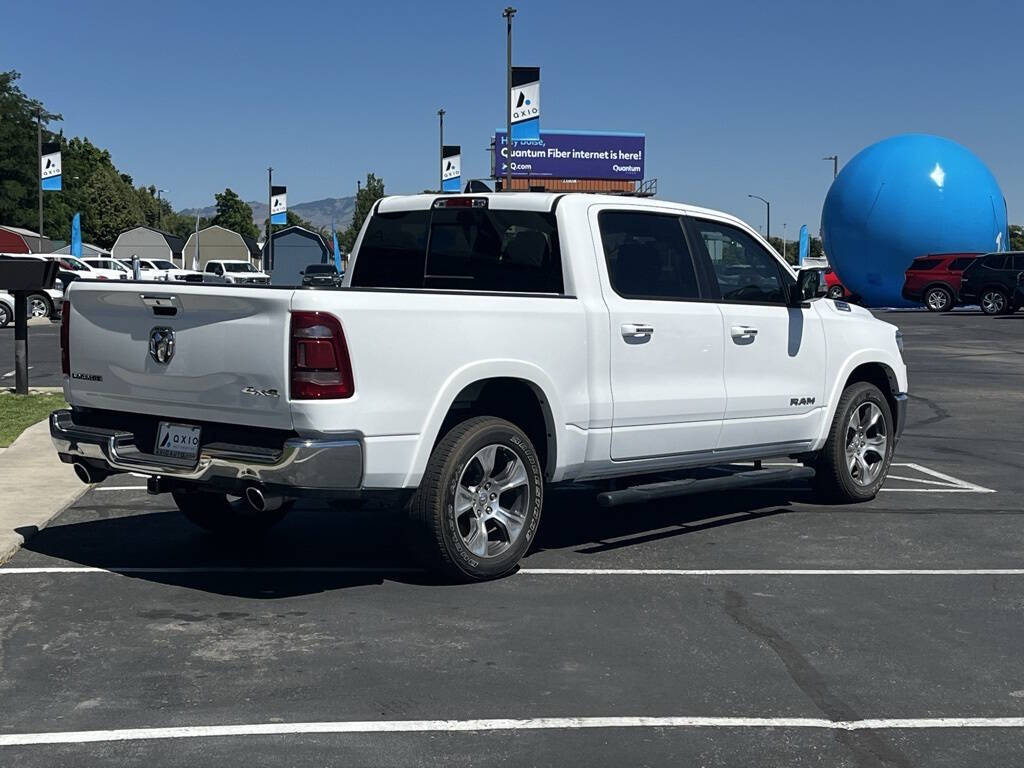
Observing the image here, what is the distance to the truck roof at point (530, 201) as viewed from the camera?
7.50 m

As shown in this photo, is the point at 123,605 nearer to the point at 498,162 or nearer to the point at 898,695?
the point at 898,695

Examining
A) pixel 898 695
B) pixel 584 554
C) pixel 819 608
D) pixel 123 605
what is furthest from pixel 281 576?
pixel 898 695

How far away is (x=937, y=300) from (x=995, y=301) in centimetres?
350

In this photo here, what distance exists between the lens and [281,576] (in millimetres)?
7016

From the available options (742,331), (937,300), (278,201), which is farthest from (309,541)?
(278,201)

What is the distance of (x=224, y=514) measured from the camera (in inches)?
313

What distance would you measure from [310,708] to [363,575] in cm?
223

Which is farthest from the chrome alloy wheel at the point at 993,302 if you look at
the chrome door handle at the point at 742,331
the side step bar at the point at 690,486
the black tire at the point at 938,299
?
the chrome door handle at the point at 742,331

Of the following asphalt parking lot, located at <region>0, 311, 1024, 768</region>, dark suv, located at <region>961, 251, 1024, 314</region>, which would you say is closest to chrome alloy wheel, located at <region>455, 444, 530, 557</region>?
asphalt parking lot, located at <region>0, 311, 1024, 768</region>

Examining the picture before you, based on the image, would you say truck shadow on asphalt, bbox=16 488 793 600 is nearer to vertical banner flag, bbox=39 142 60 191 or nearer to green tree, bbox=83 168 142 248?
vertical banner flag, bbox=39 142 60 191

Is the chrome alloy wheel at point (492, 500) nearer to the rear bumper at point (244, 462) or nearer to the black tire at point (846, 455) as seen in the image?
the rear bumper at point (244, 462)

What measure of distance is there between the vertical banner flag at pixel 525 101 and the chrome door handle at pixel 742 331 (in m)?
29.2

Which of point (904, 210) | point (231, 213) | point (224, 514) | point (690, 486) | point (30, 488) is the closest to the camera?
point (690, 486)

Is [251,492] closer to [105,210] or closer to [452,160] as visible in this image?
[452,160]
